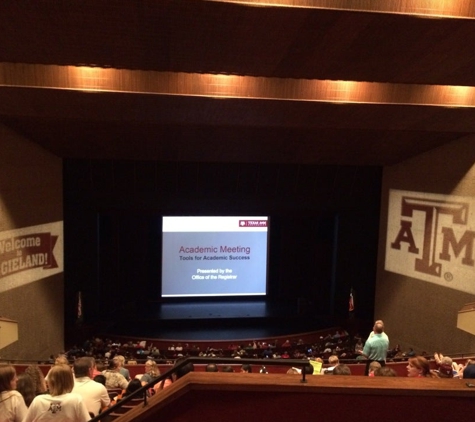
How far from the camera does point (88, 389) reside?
Result: 3.44 m

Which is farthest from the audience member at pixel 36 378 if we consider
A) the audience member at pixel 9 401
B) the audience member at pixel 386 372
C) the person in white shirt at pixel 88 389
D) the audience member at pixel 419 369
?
the audience member at pixel 419 369

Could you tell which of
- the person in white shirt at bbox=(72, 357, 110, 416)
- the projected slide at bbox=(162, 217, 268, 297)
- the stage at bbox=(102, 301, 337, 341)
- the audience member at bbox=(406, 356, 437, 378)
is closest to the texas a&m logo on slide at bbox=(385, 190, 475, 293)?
the stage at bbox=(102, 301, 337, 341)

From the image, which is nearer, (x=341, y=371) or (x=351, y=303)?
(x=341, y=371)

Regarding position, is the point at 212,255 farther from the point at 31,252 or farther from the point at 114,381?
the point at 114,381

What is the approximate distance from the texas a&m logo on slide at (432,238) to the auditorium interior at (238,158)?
8 centimetres

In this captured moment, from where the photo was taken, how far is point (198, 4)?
461 cm

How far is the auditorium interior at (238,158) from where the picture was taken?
4.95 metres

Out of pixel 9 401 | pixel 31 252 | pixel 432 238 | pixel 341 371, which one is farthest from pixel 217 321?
pixel 9 401

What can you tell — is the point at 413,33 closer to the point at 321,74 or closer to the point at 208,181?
the point at 321,74

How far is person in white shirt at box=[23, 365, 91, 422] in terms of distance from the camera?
279cm

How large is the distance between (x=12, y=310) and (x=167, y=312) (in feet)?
16.3

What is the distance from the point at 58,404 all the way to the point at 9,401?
37 centimetres

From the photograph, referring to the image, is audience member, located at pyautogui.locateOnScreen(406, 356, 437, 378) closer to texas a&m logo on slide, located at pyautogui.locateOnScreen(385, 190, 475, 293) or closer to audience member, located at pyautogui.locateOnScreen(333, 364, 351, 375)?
audience member, located at pyautogui.locateOnScreen(333, 364, 351, 375)

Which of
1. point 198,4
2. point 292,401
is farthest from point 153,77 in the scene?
point 292,401
